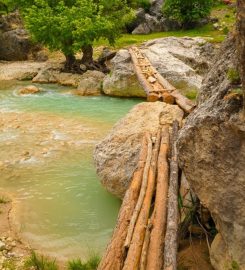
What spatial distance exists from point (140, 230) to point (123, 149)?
137 inches

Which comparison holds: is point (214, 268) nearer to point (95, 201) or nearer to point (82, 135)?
point (95, 201)

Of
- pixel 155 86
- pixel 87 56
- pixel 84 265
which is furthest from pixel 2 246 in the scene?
pixel 87 56

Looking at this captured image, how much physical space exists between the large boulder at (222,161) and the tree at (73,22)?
752 inches

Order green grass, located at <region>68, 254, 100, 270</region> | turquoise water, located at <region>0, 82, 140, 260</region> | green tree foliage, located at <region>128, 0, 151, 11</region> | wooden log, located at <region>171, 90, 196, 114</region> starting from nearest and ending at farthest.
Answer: green grass, located at <region>68, 254, 100, 270</region>, turquoise water, located at <region>0, 82, 140, 260</region>, wooden log, located at <region>171, 90, 196, 114</region>, green tree foliage, located at <region>128, 0, 151, 11</region>

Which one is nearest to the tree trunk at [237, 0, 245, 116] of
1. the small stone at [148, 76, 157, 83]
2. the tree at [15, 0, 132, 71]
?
the small stone at [148, 76, 157, 83]

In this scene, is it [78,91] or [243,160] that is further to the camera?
[78,91]

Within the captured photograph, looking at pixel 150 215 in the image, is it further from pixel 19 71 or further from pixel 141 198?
pixel 19 71

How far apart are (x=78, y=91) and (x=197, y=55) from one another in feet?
23.0

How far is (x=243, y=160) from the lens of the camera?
4.48m

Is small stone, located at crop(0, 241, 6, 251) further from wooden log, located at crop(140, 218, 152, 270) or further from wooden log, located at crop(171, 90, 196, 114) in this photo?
wooden log, located at crop(171, 90, 196, 114)

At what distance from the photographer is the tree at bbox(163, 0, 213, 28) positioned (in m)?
37.2

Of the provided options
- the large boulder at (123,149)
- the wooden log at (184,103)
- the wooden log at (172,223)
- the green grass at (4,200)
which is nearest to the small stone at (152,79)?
the wooden log at (184,103)

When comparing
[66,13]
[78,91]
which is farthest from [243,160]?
[66,13]

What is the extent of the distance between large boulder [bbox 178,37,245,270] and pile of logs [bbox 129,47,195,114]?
17.0 ft
